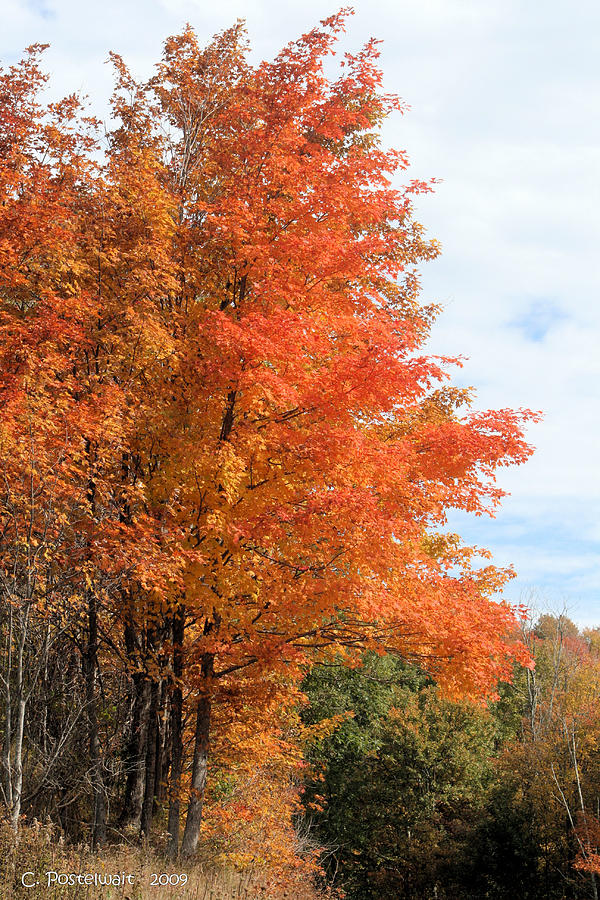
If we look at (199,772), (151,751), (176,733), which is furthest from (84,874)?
(151,751)

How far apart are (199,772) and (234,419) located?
19.9 feet

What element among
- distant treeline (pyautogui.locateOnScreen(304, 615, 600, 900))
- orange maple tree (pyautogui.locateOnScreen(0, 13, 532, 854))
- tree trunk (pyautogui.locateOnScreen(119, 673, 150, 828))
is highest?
orange maple tree (pyautogui.locateOnScreen(0, 13, 532, 854))

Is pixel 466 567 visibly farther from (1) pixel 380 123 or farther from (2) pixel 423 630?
(1) pixel 380 123

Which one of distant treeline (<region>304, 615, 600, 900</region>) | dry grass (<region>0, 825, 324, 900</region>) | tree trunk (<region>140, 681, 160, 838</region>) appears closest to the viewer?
dry grass (<region>0, 825, 324, 900</region>)

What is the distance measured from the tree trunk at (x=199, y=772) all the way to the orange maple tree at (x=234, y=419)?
40 millimetres

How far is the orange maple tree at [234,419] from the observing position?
35.6 feet

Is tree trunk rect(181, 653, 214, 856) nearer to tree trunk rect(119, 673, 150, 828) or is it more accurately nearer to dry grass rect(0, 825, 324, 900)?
tree trunk rect(119, 673, 150, 828)

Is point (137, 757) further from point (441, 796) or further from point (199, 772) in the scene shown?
point (441, 796)

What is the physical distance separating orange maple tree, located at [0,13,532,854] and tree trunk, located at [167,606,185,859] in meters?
0.06

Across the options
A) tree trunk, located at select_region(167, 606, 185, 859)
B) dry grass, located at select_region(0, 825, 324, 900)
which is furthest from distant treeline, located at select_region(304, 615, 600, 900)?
dry grass, located at select_region(0, 825, 324, 900)

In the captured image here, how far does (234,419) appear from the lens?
12.9 meters

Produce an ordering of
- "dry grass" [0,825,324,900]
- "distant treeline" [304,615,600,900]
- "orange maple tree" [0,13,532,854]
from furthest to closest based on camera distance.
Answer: "distant treeline" [304,615,600,900], "orange maple tree" [0,13,532,854], "dry grass" [0,825,324,900]

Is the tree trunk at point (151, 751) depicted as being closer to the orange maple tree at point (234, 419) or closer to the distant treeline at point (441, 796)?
the orange maple tree at point (234, 419)

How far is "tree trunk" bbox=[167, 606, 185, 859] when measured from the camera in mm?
12938
